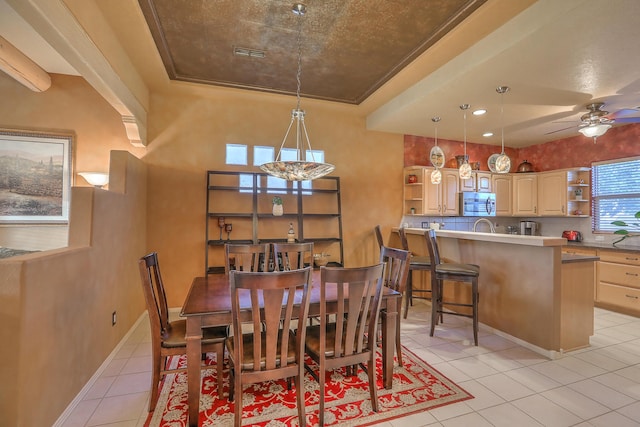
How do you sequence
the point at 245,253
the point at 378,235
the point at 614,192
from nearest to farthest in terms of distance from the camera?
the point at 245,253
the point at 378,235
the point at 614,192

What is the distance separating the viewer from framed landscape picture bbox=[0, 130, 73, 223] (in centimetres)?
348

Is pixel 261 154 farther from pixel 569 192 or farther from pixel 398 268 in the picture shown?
pixel 569 192

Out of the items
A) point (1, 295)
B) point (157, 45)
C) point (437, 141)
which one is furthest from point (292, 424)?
point (437, 141)

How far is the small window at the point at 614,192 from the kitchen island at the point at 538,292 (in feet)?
8.54

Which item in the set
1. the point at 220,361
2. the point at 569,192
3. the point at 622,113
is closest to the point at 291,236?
the point at 220,361

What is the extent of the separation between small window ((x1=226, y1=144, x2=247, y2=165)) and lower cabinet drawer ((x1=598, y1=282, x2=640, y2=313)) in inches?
221

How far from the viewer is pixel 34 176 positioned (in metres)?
3.57

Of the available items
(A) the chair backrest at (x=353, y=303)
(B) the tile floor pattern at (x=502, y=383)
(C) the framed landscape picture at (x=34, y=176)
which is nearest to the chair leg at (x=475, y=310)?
(B) the tile floor pattern at (x=502, y=383)

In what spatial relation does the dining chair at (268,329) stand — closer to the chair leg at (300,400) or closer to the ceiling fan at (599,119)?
the chair leg at (300,400)

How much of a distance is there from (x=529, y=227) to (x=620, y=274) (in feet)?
6.10

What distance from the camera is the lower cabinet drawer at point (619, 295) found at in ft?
12.8

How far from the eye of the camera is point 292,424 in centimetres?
192

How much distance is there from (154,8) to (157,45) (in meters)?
0.59

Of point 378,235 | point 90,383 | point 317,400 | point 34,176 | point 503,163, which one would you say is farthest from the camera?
point 378,235
